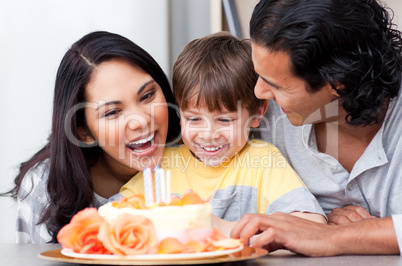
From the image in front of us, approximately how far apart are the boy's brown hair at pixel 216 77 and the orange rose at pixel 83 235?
76cm

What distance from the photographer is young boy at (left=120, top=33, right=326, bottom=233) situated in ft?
5.65

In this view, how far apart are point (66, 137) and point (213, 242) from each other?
878mm

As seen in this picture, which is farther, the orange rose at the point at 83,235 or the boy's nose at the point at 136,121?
the boy's nose at the point at 136,121

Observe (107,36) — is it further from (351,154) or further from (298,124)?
(351,154)

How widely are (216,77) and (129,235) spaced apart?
2.89 ft

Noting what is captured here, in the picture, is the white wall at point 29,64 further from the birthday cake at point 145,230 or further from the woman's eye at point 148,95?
the birthday cake at point 145,230

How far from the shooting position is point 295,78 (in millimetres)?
1607

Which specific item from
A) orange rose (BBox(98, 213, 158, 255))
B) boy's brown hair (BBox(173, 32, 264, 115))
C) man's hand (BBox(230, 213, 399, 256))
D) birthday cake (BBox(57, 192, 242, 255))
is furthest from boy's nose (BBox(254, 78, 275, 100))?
orange rose (BBox(98, 213, 158, 255))

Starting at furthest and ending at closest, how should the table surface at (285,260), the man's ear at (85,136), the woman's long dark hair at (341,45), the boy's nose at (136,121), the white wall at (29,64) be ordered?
the white wall at (29,64) → the man's ear at (85,136) → the boy's nose at (136,121) → the woman's long dark hair at (341,45) → the table surface at (285,260)

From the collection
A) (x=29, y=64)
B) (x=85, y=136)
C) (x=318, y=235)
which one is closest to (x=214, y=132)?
(x=85, y=136)

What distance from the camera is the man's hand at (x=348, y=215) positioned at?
161 cm

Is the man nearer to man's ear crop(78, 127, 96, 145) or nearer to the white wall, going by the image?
man's ear crop(78, 127, 96, 145)

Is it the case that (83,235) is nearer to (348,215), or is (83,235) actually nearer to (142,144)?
(142,144)

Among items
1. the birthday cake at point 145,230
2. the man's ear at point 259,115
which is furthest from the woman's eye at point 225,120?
the birthday cake at point 145,230
